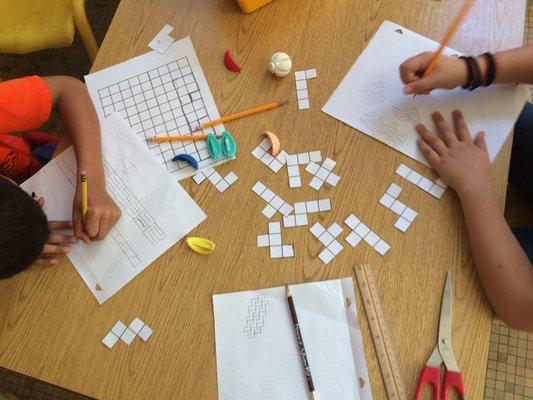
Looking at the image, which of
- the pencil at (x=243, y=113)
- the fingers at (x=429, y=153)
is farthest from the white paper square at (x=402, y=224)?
the pencil at (x=243, y=113)

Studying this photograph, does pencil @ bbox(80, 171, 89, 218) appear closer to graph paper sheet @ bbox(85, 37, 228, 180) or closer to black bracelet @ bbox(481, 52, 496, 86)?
graph paper sheet @ bbox(85, 37, 228, 180)

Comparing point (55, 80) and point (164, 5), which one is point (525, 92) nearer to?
point (164, 5)

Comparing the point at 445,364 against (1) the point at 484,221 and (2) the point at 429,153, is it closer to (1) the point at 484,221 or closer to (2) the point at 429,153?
(1) the point at 484,221

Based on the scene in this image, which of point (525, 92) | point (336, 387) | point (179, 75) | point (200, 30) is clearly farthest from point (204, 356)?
point (525, 92)

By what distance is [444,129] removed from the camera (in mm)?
848

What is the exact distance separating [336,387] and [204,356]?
0.77ft

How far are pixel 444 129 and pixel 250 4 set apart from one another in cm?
51

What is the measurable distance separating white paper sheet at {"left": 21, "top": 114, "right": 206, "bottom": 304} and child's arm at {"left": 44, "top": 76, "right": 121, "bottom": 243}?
16 millimetres

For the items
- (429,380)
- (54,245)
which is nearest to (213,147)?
(54,245)

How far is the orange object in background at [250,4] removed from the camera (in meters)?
0.97

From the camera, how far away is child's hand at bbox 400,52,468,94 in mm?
852

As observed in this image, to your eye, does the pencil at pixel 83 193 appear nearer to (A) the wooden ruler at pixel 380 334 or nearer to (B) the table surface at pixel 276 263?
(B) the table surface at pixel 276 263

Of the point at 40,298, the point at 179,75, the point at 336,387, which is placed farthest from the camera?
the point at 179,75

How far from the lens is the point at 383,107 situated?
2.91ft
